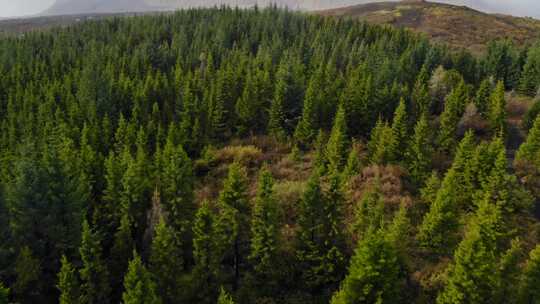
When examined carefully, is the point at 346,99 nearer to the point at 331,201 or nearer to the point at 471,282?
the point at 331,201

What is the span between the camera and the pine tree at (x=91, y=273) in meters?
31.2

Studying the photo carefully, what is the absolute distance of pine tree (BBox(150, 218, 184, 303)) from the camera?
32094 millimetres

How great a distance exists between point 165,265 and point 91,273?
5.87 meters

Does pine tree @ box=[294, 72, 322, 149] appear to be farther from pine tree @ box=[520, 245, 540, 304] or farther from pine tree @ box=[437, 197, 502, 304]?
pine tree @ box=[520, 245, 540, 304]

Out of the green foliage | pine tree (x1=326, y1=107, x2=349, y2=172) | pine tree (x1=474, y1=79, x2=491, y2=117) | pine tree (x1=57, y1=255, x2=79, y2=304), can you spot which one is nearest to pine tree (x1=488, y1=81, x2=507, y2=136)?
pine tree (x1=474, y1=79, x2=491, y2=117)

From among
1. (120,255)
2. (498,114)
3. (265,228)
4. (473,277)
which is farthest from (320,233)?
(498,114)

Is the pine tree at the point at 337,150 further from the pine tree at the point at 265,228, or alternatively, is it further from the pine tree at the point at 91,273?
the pine tree at the point at 91,273

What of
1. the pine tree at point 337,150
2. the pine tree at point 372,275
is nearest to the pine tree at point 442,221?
the pine tree at point 372,275

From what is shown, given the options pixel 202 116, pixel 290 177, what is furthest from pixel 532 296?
pixel 202 116

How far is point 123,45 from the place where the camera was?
128 metres

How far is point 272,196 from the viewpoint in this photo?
38844 mm

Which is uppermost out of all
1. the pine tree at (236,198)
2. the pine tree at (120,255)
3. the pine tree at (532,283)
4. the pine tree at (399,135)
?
the pine tree at (399,135)

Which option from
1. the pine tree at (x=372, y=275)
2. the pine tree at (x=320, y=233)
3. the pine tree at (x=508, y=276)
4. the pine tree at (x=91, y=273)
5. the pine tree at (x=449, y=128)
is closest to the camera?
the pine tree at (x=372, y=275)

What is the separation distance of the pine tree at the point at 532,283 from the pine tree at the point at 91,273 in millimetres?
32623
